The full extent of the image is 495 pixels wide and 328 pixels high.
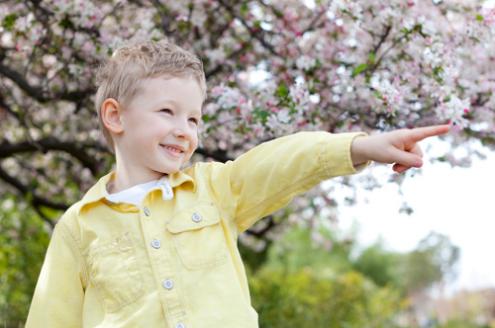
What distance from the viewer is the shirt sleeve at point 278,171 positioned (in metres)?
2.13

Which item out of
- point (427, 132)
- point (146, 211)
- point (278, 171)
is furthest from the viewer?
point (146, 211)

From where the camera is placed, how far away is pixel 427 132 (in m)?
1.93

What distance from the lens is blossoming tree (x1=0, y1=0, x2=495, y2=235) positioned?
367 cm

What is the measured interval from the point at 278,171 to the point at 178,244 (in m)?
0.33

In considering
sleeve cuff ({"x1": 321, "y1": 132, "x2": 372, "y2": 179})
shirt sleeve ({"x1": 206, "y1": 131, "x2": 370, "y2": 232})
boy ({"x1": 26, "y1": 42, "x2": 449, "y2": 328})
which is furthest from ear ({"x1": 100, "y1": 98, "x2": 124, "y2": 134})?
sleeve cuff ({"x1": 321, "y1": 132, "x2": 372, "y2": 179})

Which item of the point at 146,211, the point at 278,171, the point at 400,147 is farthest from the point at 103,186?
the point at 400,147

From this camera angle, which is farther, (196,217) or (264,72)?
(264,72)

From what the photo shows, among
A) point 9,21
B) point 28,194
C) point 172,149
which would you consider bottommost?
point 172,149

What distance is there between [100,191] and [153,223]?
209 millimetres

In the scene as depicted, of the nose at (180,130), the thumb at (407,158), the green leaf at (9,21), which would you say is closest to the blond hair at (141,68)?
the nose at (180,130)

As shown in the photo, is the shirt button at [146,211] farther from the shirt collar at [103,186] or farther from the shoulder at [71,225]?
the shoulder at [71,225]

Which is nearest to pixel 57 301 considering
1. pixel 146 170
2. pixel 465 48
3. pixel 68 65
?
pixel 146 170

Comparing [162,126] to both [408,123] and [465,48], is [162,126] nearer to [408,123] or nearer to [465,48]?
[408,123]

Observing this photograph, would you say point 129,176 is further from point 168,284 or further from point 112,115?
point 168,284
